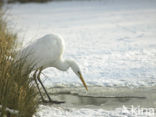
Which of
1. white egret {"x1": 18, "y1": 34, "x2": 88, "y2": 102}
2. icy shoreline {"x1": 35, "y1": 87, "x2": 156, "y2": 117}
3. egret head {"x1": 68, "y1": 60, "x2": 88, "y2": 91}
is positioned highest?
white egret {"x1": 18, "y1": 34, "x2": 88, "y2": 102}

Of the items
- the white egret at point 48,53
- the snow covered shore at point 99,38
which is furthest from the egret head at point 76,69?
the snow covered shore at point 99,38

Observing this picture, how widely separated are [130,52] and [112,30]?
11.2 feet

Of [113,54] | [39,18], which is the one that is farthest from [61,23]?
[113,54]

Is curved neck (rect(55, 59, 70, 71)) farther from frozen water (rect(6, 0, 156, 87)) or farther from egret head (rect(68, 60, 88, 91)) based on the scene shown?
frozen water (rect(6, 0, 156, 87))

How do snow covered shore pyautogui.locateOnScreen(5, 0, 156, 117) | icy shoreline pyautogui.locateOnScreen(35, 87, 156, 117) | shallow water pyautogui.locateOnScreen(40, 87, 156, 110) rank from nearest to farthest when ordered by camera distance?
icy shoreline pyautogui.locateOnScreen(35, 87, 156, 117), shallow water pyautogui.locateOnScreen(40, 87, 156, 110), snow covered shore pyautogui.locateOnScreen(5, 0, 156, 117)

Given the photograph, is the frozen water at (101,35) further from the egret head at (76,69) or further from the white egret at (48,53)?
the egret head at (76,69)

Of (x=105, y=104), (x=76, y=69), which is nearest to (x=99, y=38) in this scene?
(x=76, y=69)

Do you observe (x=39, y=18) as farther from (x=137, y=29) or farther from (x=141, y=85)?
(x=141, y=85)

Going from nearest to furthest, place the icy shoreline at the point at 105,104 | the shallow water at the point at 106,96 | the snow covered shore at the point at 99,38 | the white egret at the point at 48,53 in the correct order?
1. the icy shoreline at the point at 105,104
2. the shallow water at the point at 106,96
3. the white egret at the point at 48,53
4. the snow covered shore at the point at 99,38

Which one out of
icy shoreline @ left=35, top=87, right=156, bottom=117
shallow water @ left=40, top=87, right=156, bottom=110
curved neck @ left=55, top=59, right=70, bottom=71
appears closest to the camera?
icy shoreline @ left=35, top=87, right=156, bottom=117

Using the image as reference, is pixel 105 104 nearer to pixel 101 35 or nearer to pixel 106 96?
pixel 106 96

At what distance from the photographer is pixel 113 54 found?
8453 mm

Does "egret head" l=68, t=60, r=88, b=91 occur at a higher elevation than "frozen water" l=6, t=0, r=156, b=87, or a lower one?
lower

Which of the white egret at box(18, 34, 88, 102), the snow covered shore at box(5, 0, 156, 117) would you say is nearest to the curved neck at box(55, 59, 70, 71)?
the white egret at box(18, 34, 88, 102)
